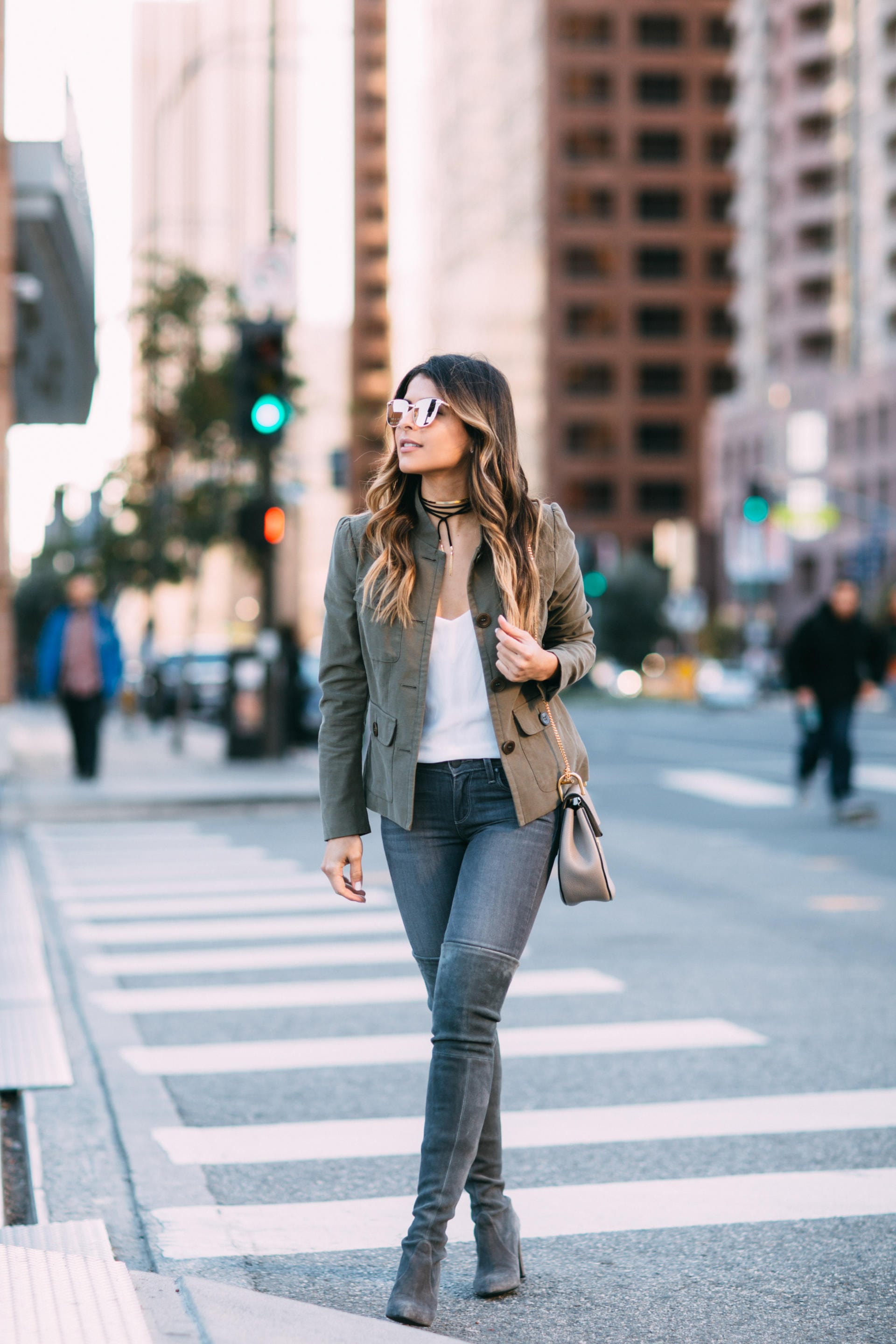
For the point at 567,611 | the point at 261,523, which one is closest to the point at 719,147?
the point at 261,523

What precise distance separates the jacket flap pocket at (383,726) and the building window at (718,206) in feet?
380

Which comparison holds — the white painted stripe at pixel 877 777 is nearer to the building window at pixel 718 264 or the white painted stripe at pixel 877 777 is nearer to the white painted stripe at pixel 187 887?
the white painted stripe at pixel 187 887

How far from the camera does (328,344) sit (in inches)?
6344

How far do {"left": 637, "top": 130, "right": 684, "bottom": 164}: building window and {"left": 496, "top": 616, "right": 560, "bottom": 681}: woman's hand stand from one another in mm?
116244

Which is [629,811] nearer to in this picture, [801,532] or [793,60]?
[801,532]

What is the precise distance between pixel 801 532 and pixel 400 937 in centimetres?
8023

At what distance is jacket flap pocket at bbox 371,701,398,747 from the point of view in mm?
3982

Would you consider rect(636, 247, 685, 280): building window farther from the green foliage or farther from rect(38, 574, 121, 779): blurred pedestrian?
rect(38, 574, 121, 779): blurred pedestrian

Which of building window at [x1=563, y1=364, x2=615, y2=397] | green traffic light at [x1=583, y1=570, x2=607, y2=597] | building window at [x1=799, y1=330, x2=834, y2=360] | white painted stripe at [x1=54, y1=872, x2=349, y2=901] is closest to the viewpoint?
white painted stripe at [x1=54, y1=872, x2=349, y2=901]

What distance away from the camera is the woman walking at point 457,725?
12.6 feet

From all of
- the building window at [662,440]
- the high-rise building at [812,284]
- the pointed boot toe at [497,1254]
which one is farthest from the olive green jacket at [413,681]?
the building window at [662,440]

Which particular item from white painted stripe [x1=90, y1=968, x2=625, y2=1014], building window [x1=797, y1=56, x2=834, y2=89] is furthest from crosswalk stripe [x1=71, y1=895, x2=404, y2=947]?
building window [x1=797, y1=56, x2=834, y2=89]

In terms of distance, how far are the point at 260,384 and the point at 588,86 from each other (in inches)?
3997

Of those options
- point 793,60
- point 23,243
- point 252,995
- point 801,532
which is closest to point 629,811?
point 252,995
